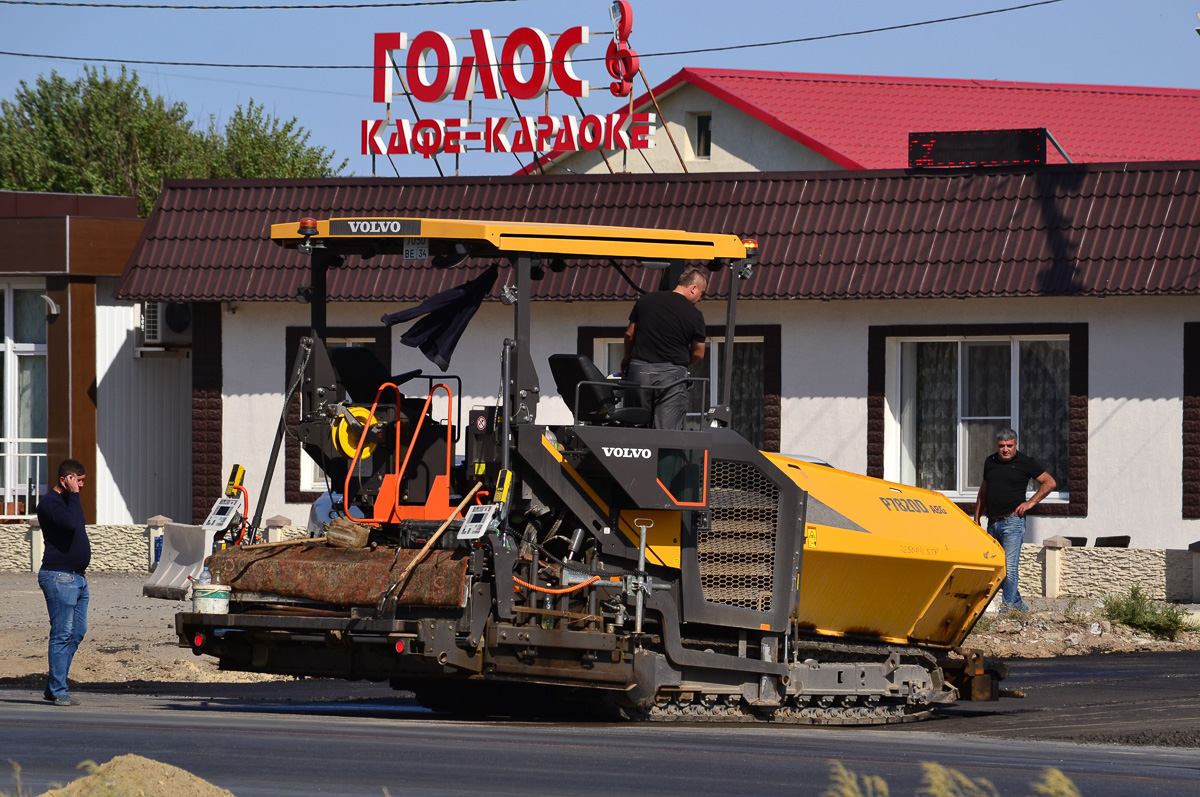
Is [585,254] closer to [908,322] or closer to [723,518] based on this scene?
[723,518]

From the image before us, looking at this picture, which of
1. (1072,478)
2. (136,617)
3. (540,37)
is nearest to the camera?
(136,617)

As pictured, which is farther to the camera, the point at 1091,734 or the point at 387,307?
the point at 387,307

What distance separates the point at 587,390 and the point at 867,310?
36.4ft

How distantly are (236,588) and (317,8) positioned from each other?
76.3 ft

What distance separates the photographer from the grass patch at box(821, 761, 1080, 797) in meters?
6.07

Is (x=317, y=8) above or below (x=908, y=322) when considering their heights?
above

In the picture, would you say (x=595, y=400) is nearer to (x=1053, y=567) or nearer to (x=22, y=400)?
(x=1053, y=567)

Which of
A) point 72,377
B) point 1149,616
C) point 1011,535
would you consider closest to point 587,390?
point 1149,616

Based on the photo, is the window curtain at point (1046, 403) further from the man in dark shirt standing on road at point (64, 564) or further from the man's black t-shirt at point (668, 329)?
the man in dark shirt standing on road at point (64, 564)

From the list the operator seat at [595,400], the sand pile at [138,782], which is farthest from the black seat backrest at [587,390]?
the sand pile at [138,782]

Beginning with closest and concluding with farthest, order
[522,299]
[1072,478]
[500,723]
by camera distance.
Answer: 1. [522,299]
2. [500,723]
3. [1072,478]

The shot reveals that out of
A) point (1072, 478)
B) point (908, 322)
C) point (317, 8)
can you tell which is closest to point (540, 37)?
point (317, 8)

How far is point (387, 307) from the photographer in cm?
2289

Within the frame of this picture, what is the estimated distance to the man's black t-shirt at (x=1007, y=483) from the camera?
18.3 meters
